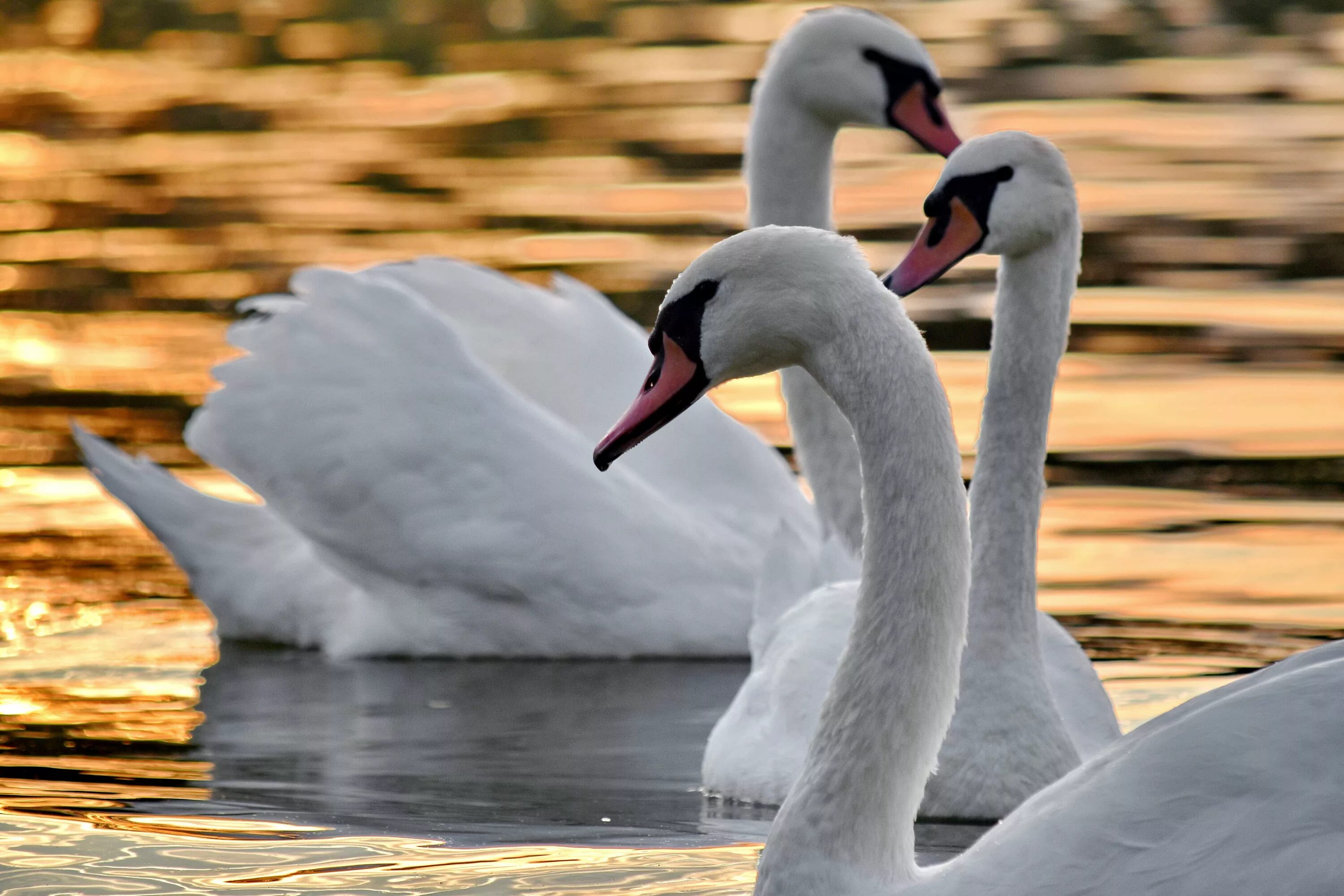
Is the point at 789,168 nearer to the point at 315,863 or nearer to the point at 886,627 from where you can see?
the point at 315,863

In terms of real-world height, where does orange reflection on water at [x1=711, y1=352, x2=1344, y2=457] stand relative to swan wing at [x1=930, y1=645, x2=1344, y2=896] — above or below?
below

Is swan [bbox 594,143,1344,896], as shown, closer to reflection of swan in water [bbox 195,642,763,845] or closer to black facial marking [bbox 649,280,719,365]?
black facial marking [bbox 649,280,719,365]

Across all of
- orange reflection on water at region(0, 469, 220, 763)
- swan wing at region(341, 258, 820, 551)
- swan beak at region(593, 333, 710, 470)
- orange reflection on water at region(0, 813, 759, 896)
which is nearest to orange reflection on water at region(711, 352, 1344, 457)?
swan wing at region(341, 258, 820, 551)

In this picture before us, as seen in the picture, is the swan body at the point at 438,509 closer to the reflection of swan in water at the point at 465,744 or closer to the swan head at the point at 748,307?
the reflection of swan in water at the point at 465,744

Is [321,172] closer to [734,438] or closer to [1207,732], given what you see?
[734,438]

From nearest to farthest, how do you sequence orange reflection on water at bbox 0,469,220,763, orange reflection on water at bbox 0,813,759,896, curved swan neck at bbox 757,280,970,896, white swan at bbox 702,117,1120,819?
1. curved swan neck at bbox 757,280,970,896
2. orange reflection on water at bbox 0,813,759,896
3. white swan at bbox 702,117,1120,819
4. orange reflection on water at bbox 0,469,220,763

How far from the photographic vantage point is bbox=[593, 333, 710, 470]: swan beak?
495 cm

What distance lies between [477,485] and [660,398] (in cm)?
409

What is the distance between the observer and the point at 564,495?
8906 millimetres

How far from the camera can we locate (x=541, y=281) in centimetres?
1387

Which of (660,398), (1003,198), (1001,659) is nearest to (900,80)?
(1003,198)

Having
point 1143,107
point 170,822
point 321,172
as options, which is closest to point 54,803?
point 170,822

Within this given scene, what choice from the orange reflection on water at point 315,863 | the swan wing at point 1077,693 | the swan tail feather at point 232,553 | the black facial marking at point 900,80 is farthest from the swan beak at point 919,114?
the orange reflection on water at point 315,863

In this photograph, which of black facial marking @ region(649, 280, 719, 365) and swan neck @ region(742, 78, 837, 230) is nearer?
black facial marking @ region(649, 280, 719, 365)
